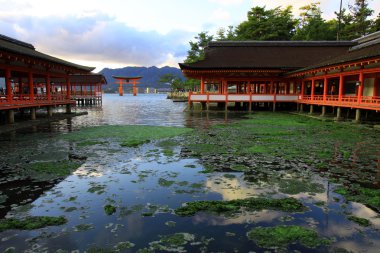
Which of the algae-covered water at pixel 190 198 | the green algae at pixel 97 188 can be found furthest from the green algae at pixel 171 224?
the green algae at pixel 97 188

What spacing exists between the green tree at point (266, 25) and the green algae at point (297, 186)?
53876mm

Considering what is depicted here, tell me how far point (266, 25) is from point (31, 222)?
197 feet

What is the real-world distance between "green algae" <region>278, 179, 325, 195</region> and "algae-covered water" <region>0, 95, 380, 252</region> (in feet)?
0.09

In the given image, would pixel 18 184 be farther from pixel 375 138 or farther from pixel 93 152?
pixel 375 138

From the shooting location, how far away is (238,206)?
20.2 ft

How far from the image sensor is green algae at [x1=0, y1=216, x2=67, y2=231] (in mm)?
5250

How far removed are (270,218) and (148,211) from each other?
2467 mm

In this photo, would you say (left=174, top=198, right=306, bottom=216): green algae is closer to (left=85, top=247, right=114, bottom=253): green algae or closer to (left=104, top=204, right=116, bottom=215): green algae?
(left=104, top=204, right=116, bottom=215): green algae

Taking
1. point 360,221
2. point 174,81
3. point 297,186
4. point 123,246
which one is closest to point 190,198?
point 123,246

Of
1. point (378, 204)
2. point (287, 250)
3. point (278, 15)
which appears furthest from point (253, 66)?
point (278, 15)

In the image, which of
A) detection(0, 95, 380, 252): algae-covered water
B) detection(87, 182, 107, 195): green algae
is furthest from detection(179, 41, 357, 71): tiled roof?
detection(87, 182, 107, 195): green algae

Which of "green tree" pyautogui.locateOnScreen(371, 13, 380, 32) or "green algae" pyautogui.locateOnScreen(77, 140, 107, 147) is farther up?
"green tree" pyautogui.locateOnScreen(371, 13, 380, 32)

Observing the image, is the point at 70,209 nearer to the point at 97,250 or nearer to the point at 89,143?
the point at 97,250

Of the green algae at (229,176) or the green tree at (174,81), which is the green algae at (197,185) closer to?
the green algae at (229,176)
